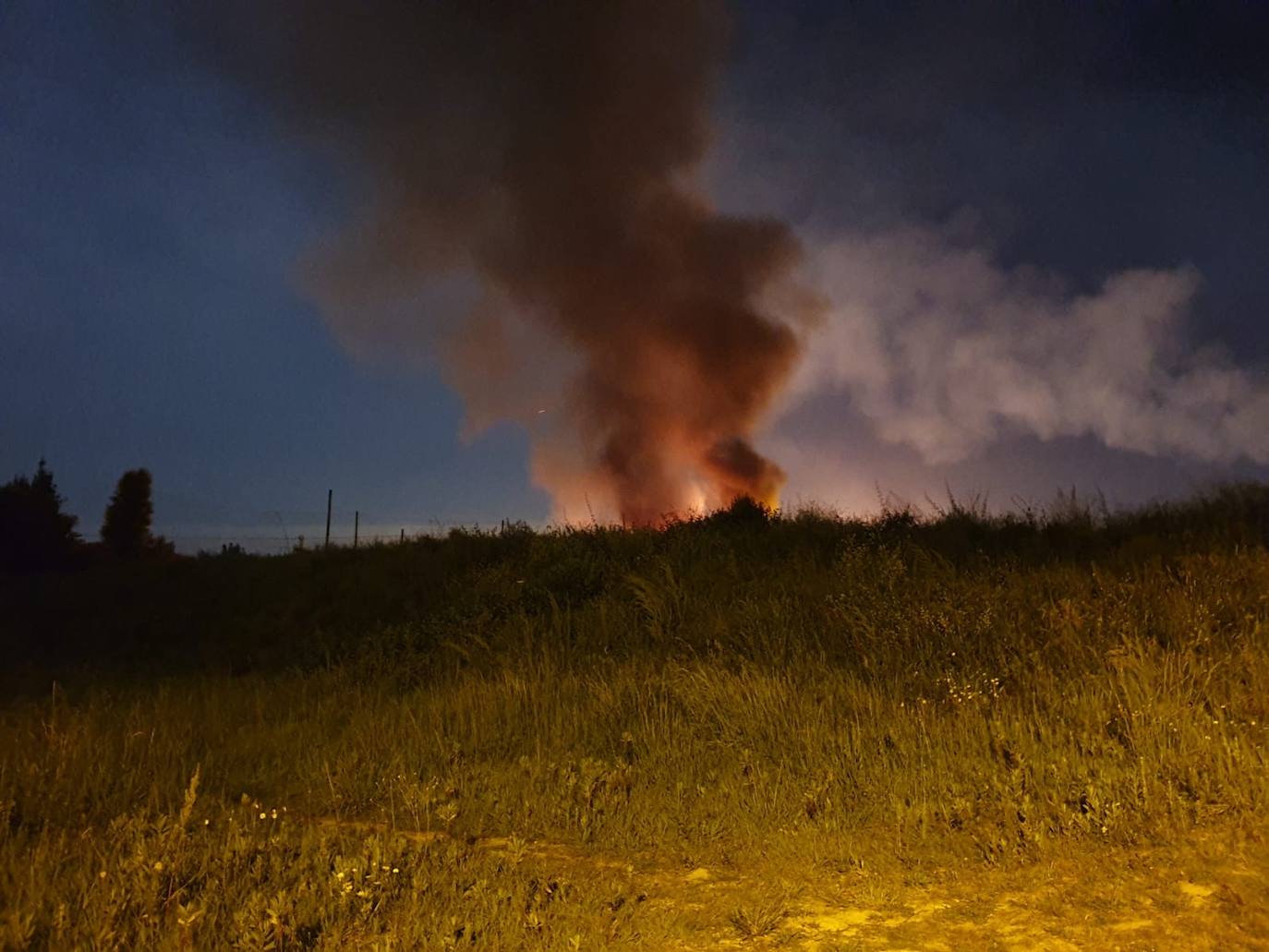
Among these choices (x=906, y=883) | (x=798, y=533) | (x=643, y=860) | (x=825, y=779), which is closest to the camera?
(x=906, y=883)

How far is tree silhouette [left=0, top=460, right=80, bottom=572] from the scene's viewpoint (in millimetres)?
35344

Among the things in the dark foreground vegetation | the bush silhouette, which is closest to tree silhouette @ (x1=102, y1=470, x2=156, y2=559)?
the bush silhouette

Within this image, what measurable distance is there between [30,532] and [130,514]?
11.0m

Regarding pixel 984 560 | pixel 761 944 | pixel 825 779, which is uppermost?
pixel 984 560

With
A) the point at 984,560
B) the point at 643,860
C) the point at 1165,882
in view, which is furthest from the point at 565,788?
the point at 984,560

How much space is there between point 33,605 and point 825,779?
25115 mm

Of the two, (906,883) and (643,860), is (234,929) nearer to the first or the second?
(643,860)

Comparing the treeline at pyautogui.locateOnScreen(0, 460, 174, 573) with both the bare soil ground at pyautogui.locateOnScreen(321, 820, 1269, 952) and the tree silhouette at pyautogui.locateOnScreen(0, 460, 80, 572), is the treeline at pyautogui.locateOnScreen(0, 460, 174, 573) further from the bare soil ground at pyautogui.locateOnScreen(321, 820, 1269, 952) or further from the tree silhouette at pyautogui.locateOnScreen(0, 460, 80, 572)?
the bare soil ground at pyautogui.locateOnScreen(321, 820, 1269, 952)

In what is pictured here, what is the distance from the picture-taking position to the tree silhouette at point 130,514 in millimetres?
46188

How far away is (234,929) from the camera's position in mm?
3988

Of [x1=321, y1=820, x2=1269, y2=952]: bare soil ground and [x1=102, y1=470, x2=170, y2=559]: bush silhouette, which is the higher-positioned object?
[x1=102, y1=470, x2=170, y2=559]: bush silhouette

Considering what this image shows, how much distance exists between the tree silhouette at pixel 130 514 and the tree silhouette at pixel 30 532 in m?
8.24

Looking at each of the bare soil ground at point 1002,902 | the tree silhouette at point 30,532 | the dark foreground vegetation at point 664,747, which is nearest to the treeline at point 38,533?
the tree silhouette at point 30,532

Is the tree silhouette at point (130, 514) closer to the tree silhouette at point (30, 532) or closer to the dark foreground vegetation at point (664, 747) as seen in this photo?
the tree silhouette at point (30, 532)
